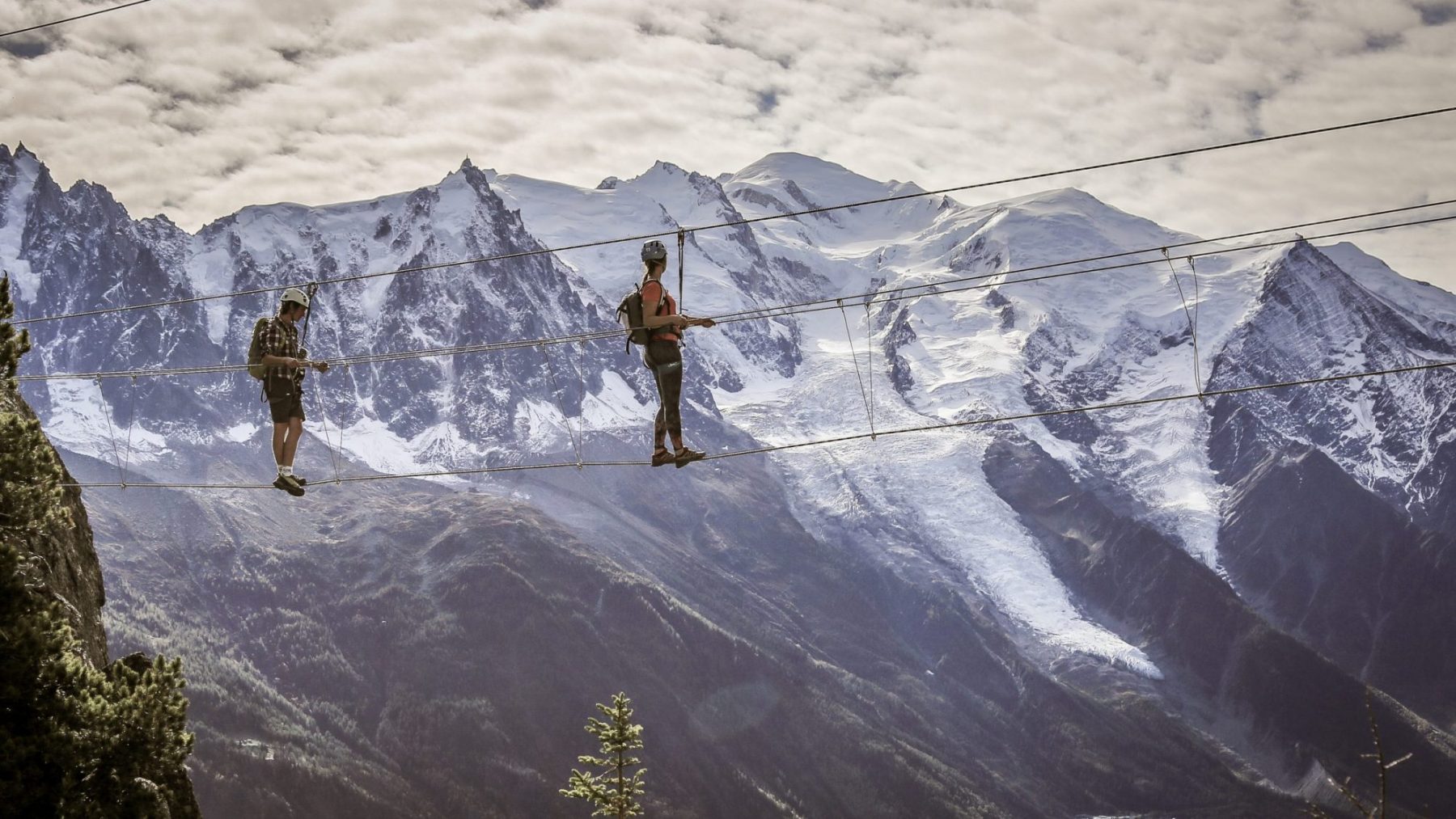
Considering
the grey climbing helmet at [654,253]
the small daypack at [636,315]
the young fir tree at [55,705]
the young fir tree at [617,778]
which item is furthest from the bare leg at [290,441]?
the young fir tree at [617,778]

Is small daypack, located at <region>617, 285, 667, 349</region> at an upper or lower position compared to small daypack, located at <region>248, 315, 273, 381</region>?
upper

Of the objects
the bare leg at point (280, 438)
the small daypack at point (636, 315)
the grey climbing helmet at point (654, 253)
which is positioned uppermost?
the grey climbing helmet at point (654, 253)

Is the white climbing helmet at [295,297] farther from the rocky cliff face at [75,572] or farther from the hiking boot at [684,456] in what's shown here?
the hiking boot at [684,456]

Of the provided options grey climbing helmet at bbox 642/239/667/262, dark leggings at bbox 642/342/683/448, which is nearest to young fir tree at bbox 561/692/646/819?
dark leggings at bbox 642/342/683/448

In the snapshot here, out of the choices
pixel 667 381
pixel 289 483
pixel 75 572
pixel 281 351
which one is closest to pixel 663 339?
pixel 667 381

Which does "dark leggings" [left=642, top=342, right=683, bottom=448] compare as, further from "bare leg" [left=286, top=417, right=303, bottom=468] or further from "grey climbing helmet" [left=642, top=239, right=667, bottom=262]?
"bare leg" [left=286, top=417, right=303, bottom=468]

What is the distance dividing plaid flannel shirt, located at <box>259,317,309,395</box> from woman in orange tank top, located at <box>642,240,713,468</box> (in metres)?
6.00

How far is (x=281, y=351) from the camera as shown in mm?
23531

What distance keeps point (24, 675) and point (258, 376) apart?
686 centimetres

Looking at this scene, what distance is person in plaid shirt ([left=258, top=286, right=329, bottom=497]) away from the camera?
23.3 meters

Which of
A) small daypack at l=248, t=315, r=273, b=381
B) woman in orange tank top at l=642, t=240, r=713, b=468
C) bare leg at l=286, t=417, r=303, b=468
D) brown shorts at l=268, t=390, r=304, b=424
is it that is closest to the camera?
woman in orange tank top at l=642, t=240, r=713, b=468

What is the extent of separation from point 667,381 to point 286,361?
20.8ft

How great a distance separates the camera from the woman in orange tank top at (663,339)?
21.4m

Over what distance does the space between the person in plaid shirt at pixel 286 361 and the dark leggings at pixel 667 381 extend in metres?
5.59
